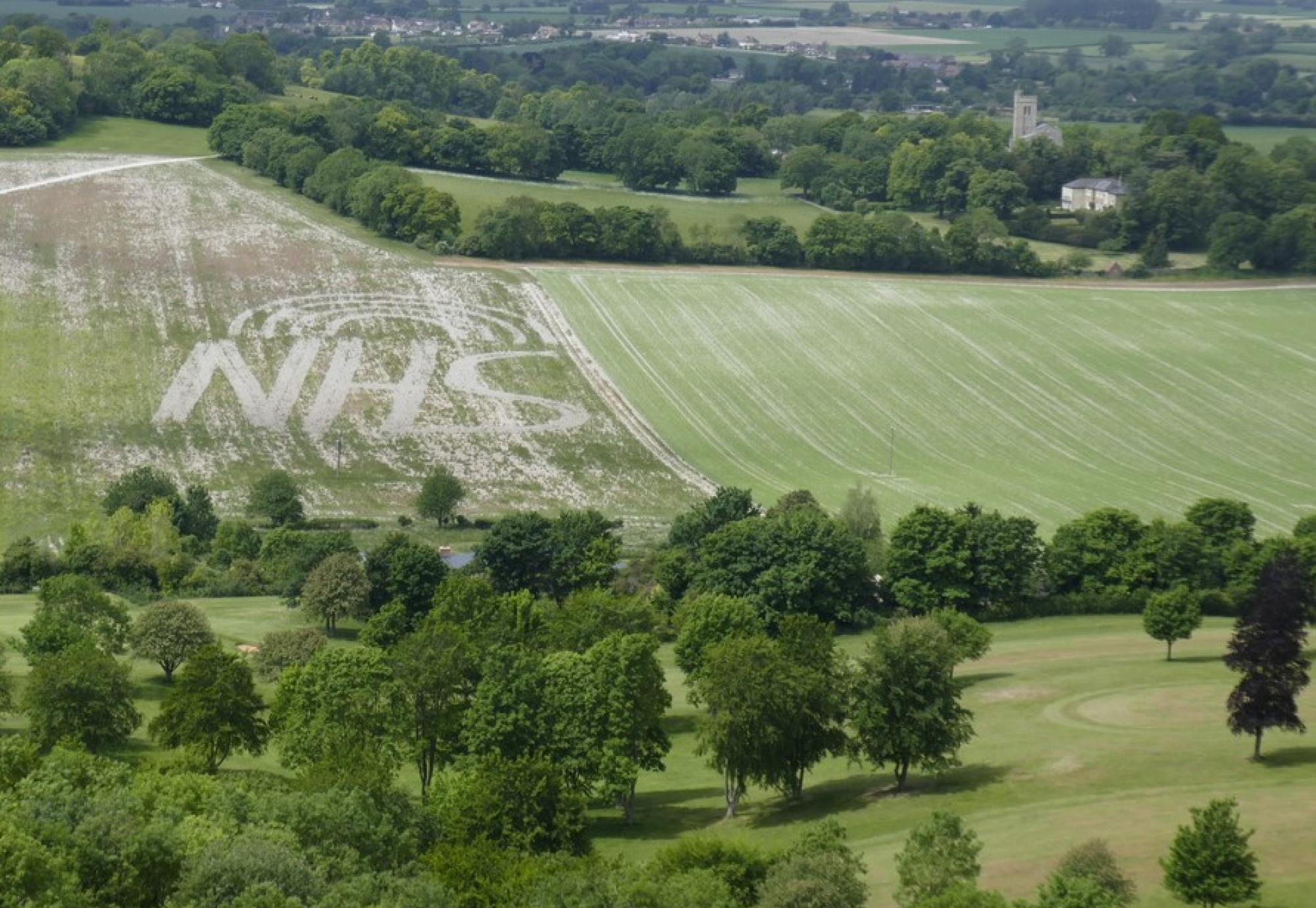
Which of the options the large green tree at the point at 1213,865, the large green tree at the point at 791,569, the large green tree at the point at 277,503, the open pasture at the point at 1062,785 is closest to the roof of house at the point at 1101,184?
the large green tree at the point at 277,503

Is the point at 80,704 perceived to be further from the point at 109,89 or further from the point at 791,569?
the point at 109,89

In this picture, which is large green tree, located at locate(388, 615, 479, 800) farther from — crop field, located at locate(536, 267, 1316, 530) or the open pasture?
crop field, located at locate(536, 267, 1316, 530)

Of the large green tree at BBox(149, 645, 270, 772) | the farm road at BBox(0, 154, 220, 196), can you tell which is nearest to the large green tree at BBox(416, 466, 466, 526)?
the large green tree at BBox(149, 645, 270, 772)

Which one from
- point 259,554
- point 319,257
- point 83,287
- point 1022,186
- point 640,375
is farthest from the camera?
point 1022,186

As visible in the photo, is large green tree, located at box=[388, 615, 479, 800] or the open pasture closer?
the open pasture

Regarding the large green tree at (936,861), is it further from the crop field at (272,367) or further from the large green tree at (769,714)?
the crop field at (272,367)

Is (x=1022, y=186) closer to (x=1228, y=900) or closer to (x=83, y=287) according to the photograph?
(x=83, y=287)

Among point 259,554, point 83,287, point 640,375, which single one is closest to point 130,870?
point 259,554
